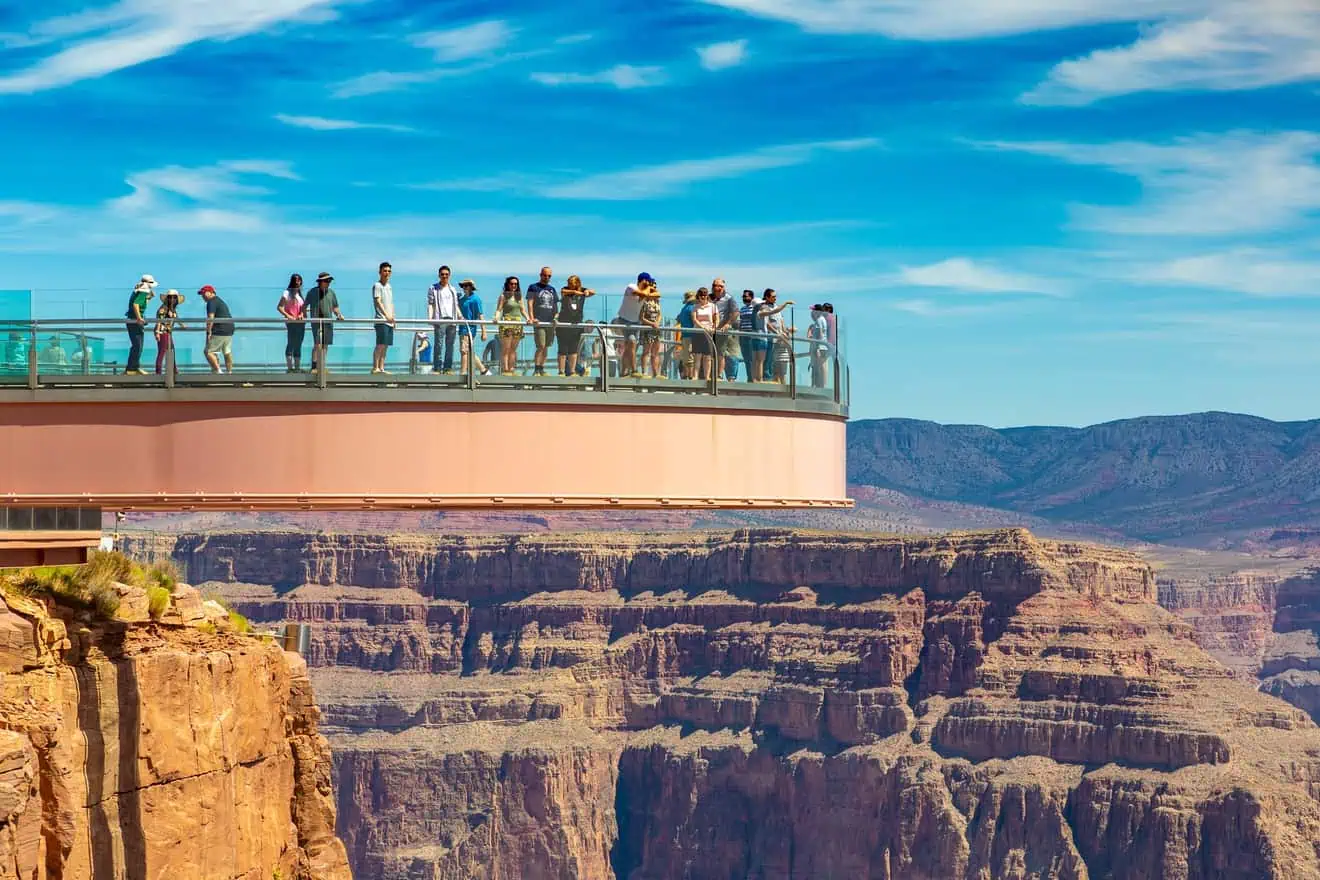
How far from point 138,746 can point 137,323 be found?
6203 mm

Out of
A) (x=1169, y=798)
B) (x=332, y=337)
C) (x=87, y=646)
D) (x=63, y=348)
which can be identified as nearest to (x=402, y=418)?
(x=332, y=337)

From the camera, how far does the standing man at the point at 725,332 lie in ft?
105

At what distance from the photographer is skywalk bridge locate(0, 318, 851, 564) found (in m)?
29.3

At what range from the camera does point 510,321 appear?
98.9ft

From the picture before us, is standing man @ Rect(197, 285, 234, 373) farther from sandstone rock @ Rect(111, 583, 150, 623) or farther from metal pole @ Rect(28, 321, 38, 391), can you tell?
sandstone rock @ Rect(111, 583, 150, 623)

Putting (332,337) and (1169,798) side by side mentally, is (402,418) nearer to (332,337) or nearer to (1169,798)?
(332,337)

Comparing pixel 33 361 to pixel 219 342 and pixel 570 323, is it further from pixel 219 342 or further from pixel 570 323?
pixel 570 323

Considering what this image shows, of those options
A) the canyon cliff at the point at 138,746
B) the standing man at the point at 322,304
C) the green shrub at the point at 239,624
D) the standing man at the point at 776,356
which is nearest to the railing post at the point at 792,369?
the standing man at the point at 776,356

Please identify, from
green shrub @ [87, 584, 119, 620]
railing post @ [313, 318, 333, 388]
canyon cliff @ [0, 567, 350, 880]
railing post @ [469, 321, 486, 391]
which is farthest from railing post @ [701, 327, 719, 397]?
green shrub @ [87, 584, 119, 620]

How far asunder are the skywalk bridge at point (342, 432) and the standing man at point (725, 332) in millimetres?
1286

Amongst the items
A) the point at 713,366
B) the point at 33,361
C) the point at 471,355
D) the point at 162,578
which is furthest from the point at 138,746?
the point at 713,366

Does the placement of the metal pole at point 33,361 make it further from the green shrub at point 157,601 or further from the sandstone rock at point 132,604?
the green shrub at point 157,601

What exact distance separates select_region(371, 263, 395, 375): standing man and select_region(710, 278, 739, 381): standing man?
4.28 meters

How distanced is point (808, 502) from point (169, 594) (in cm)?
1207
